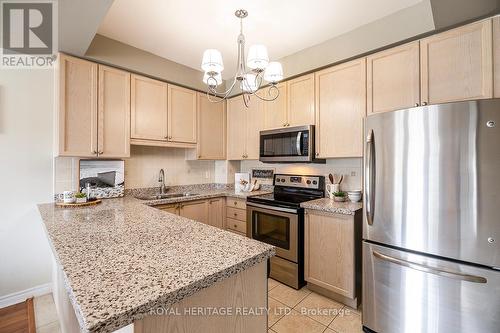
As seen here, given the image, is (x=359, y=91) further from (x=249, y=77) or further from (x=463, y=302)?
(x=463, y=302)

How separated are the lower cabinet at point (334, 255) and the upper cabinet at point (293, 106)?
1091mm

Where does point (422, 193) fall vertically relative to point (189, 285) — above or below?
above

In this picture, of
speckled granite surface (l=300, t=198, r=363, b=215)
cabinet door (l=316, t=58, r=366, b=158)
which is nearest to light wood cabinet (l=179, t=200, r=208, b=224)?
speckled granite surface (l=300, t=198, r=363, b=215)

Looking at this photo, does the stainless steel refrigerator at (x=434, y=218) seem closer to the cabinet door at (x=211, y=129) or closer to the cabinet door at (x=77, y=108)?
the cabinet door at (x=211, y=129)

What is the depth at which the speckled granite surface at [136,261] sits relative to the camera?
0.59 metres

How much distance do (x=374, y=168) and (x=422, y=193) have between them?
34 cm

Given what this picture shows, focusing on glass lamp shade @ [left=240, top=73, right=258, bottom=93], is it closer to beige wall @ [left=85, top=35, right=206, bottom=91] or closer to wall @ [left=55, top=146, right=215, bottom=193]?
beige wall @ [left=85, top=35, right=206, bottom=91]

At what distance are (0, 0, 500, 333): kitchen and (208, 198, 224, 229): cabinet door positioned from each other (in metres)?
0.02

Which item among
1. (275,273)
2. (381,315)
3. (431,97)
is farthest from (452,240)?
(275,273)

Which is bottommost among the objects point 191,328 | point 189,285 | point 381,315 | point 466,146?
point 381,315

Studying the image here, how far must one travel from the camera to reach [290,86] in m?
2.73

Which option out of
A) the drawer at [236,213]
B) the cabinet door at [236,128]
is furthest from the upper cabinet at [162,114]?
the drawer at [236,213]

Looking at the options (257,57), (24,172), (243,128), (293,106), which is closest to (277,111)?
(293,106)

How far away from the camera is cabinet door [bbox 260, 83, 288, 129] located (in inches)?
110
